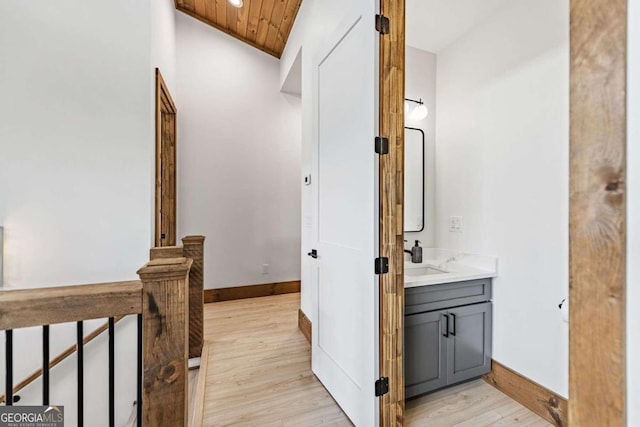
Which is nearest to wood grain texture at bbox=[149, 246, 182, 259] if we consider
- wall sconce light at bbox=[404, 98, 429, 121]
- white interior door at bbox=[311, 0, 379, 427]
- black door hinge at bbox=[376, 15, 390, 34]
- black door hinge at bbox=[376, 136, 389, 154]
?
white interior door at bbox=[311, 0, 379, 427]

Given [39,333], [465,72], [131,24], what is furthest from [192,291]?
[465,72]

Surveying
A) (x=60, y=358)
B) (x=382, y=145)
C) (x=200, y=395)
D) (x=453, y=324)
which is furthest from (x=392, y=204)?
(x=60, y=358)

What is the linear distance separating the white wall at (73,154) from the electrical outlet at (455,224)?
2431mm

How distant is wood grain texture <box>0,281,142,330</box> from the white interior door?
104cm

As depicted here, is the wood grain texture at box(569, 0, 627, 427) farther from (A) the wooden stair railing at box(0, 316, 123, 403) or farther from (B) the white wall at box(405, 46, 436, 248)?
(A) the wooden stair railing at box(0, 316, 123, 403)

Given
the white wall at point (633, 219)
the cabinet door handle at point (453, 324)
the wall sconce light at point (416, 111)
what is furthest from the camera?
the wall sconce light at point (416, 111)

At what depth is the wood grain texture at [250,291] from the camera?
372 cm

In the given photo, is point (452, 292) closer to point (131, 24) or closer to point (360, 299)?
point (360, 299)

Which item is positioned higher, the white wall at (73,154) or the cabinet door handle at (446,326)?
the white wall at (73,154)

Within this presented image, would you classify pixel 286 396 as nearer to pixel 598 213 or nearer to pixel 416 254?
pixel 416 254

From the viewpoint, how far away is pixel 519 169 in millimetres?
1896

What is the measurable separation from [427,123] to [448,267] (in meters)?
1.26

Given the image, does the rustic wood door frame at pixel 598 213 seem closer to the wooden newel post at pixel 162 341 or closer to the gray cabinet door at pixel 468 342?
the wooden newel post at pixel 162 341

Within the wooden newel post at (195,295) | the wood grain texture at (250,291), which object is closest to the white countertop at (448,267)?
the wooden newel post at (195,295)
